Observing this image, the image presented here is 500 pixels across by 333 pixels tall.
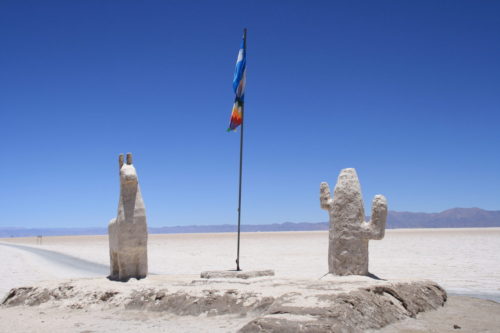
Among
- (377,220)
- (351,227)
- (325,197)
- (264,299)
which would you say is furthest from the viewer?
(325,197)

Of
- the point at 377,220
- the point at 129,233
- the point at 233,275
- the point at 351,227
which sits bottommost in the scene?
the point at 233,275

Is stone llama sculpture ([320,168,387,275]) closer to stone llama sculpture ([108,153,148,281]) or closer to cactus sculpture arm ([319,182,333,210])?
cactus sculpture arm ([319,182,333,210])

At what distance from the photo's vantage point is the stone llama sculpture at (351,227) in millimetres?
11664

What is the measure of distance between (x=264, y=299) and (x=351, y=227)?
3619 mm

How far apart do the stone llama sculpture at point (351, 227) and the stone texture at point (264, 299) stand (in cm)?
44

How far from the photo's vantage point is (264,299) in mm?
8898

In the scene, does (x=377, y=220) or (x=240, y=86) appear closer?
(x=377, y=220)

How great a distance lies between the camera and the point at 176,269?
22.2m

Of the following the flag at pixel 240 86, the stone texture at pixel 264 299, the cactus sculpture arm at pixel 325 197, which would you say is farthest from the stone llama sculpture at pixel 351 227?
the flag at pixel 240 86

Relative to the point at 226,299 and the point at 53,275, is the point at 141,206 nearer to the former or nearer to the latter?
the point at 226,299

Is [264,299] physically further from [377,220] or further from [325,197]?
[325,197]

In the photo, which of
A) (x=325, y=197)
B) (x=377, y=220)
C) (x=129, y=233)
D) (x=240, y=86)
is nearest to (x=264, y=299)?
(x=377, y=220)

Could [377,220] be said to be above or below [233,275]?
above

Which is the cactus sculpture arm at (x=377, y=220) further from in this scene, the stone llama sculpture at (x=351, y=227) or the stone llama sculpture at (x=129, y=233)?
the stone llama sculpture at (x=129, y=233)
